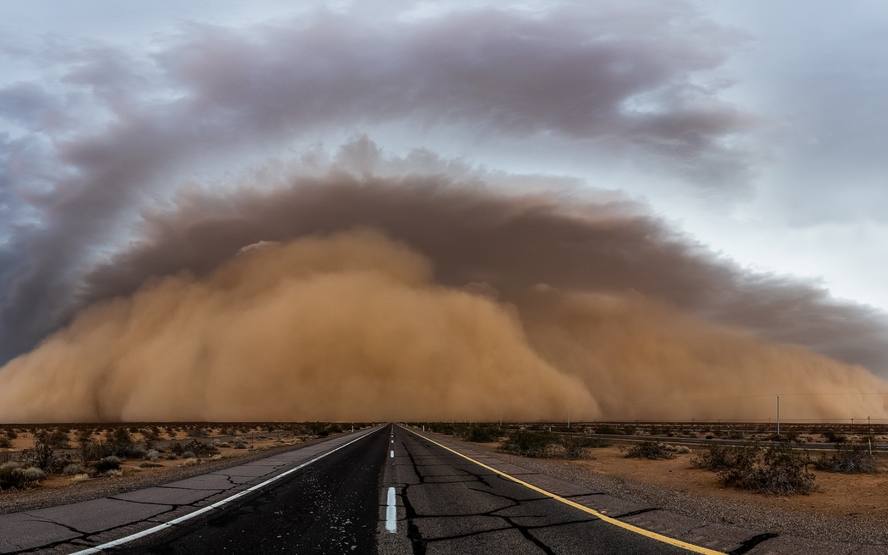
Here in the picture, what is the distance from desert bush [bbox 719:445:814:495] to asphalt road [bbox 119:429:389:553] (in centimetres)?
868

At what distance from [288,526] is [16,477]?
12.2 meters

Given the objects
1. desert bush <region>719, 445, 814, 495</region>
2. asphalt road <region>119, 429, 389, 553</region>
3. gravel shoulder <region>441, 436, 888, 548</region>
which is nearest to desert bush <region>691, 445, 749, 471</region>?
desert bush <region>719, 445, 814, 495</region>

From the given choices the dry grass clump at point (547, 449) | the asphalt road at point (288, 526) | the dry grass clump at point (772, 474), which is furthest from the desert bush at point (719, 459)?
the asphalt road at point (288, 526)

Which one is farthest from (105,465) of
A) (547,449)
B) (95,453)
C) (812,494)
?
(812,494)

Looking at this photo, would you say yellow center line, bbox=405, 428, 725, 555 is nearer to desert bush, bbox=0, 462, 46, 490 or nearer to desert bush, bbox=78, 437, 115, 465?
desert bush, bbox=0, 462, 46, 490

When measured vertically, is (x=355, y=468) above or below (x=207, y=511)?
below

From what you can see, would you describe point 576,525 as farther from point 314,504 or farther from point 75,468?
point 75,468

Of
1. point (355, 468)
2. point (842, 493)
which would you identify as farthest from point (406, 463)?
point (842, 493)

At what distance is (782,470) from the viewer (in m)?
11.3

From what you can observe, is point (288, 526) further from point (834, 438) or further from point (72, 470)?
point (834, 438)

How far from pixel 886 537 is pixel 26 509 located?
1326 cm

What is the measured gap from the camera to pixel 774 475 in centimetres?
1132

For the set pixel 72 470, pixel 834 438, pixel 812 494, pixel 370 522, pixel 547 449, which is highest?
pixel 370 522

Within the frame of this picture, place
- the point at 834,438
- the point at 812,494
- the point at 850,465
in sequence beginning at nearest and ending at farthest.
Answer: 1. the point at 812,494
2. the point at 850,465
3. the point at 834,438
